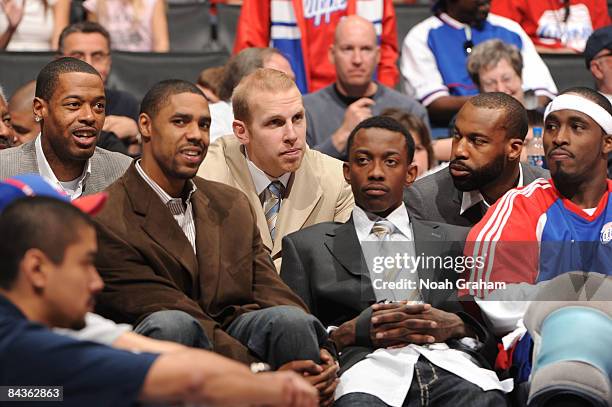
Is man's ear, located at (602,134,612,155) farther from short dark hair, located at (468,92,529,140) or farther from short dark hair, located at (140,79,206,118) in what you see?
short dark hair, located at (140,79,206,118)

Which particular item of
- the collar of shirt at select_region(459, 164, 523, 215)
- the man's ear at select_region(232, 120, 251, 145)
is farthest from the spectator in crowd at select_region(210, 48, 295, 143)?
the collar of shirt at select_region(459, 164, 523, 215)

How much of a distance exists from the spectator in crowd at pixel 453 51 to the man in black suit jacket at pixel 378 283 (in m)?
2.45

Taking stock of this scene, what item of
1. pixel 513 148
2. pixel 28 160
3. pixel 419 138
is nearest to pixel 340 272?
pixel 513 148

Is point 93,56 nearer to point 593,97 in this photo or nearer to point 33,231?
point 593,97

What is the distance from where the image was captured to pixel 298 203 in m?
5.04

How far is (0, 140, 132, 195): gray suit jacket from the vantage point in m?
4.74

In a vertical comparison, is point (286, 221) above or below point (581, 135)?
below

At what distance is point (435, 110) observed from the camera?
23.4 feet

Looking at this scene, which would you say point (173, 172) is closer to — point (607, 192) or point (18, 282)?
point (18, 282)

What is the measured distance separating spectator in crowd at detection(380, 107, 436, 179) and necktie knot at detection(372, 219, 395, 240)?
138 centimetres

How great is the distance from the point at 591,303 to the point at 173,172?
1.51 meters

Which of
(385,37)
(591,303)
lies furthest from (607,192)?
(385,37)

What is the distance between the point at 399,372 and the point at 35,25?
13.8ft

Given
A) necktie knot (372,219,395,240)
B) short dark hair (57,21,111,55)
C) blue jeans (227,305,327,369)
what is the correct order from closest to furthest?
blue jeans (227,305,327,369), necktie knot (372,219,395,240), short dark hair (57,21,111,55)
